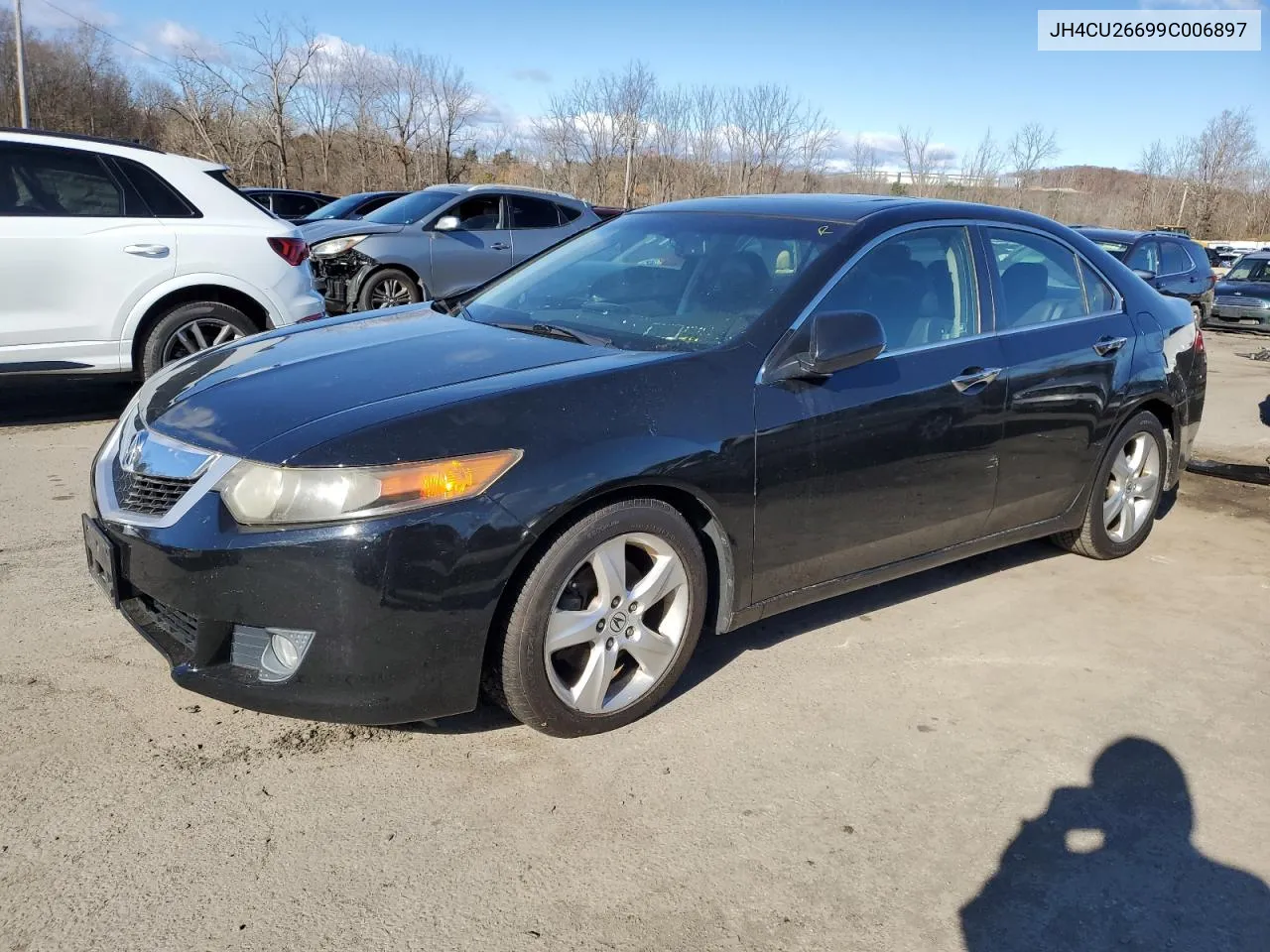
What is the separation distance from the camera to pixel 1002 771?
10.1 ft

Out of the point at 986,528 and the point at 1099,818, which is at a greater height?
the point at 986,528

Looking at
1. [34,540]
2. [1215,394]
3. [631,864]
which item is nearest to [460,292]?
[34,540]

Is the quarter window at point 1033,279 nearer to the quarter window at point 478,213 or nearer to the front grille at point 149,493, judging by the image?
the front grille at point 149,493

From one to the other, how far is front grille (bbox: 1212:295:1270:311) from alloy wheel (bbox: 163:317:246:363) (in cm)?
1593

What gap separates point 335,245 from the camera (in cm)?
1098

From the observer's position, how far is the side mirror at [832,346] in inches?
130

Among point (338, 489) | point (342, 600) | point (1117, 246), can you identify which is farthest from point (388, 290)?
point (1117, 246)

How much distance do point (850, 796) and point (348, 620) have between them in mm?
1482

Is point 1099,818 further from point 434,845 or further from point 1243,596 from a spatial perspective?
point 1243,596

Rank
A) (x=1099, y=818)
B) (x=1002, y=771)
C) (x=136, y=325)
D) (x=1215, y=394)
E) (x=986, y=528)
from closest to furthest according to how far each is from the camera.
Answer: (x=1099, y=818)
(x=1002, y=771)
(x=986, y=528)
(x=136, y=325)
(x=1215, y=394)

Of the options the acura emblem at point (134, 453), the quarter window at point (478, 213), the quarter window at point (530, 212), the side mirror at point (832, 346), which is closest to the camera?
the acura emblem at point (134, 453)

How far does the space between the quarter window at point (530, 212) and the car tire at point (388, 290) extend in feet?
5.30

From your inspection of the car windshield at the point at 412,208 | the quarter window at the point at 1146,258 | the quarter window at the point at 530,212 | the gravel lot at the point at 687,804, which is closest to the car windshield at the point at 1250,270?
the quarter window at the point at 1146,258

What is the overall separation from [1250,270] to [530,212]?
13.3 meters
